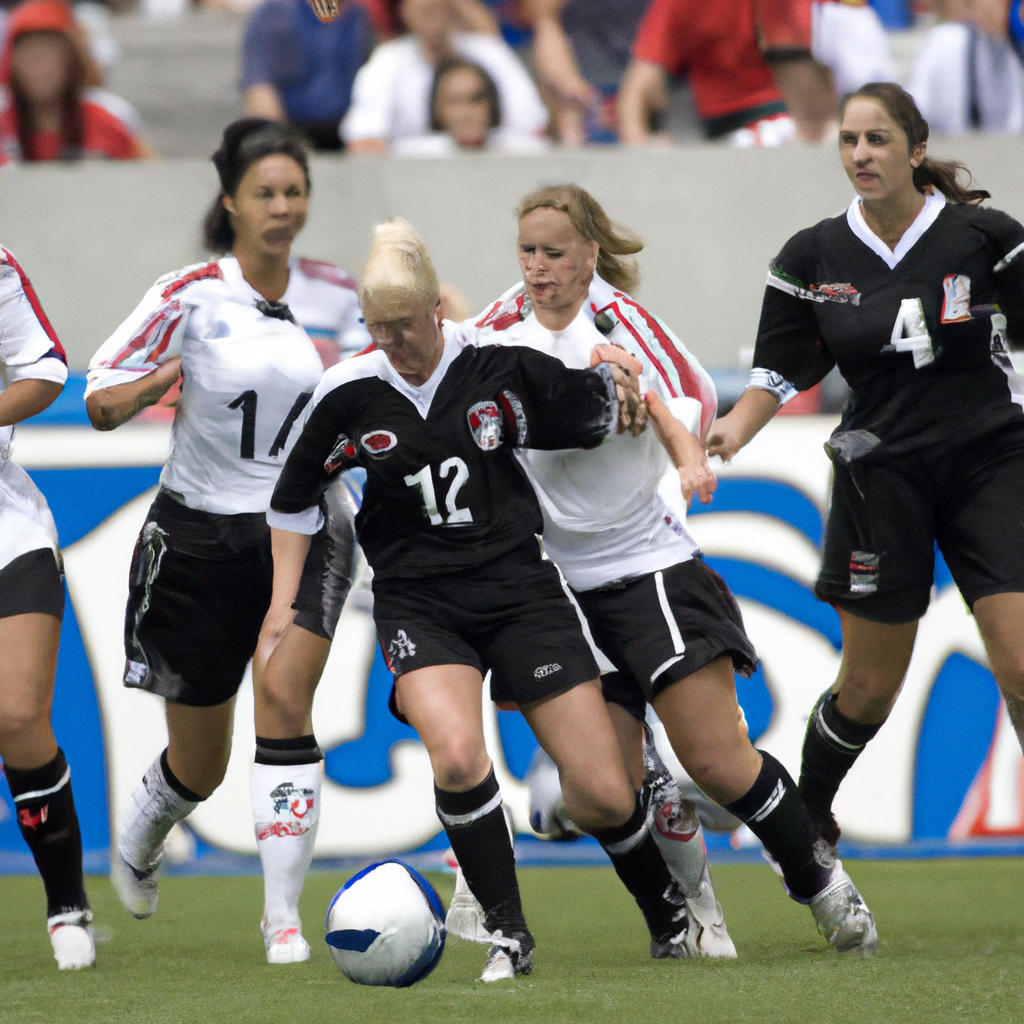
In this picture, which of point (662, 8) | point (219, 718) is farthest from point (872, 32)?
point (219, 718)

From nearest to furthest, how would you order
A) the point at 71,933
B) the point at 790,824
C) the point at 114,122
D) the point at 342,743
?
the point at 790,824
the point at 71,933
the point at 342,743
the point at 114,122

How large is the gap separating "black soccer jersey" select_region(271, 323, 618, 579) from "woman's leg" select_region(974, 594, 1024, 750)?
1066 millimetres

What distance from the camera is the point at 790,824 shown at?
4094 millimetres

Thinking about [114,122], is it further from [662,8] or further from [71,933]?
[71,933]

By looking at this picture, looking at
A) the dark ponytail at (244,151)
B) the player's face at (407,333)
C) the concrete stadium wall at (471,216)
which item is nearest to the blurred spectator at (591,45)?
the concrete stadium wall at (471,216)

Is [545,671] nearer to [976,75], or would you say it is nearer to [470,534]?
[470,534]

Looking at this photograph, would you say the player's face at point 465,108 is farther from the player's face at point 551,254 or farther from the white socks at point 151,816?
the white socks at point 151,816

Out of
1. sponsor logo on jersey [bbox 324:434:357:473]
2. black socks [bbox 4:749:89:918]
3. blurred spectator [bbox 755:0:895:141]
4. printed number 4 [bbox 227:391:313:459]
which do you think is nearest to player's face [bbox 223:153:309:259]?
printed number 4 [bbox 227:391:313:459]

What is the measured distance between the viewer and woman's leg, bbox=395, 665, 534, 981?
382 centimetres

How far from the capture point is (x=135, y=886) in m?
5.05

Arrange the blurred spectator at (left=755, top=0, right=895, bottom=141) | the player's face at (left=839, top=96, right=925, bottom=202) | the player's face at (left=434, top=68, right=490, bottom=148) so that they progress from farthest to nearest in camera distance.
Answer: the player's face at (left=434, top=68, right=490, bottom=148), the blurred spectator at (left=755, top=0, right=895, bottom=141), the player's face at (left=839, top=96, right=925, bottom=202)

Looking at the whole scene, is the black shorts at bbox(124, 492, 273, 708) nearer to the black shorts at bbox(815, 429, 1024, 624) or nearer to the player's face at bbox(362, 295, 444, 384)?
the player's face at bbox(362, 295, 444, 384)

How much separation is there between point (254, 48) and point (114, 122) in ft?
2.55

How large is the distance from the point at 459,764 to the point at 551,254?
4.14 ft
